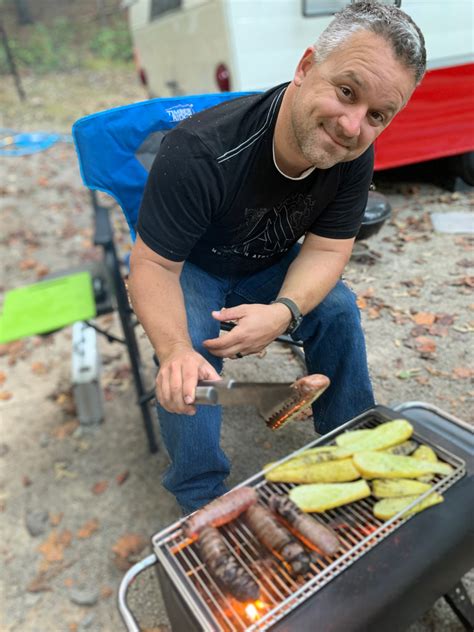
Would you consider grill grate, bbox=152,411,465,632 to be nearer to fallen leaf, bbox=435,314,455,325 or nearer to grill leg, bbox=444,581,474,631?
grill leg, bbox=444,581,474,631

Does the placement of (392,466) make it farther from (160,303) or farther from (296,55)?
(296,55)

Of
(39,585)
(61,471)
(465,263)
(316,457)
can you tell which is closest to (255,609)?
(316,457)

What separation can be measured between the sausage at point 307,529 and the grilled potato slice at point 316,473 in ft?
0.31

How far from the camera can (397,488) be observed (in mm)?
1397

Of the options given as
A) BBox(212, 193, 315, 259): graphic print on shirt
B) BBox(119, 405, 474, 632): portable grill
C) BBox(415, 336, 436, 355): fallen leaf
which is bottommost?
BBox(415, 336, 436, 355): fallen leaf

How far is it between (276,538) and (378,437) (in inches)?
18.3

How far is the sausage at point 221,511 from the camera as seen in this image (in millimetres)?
1315

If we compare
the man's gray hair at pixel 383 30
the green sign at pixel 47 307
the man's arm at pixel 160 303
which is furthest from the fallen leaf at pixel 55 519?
the man's gray hair at pixel 383 30

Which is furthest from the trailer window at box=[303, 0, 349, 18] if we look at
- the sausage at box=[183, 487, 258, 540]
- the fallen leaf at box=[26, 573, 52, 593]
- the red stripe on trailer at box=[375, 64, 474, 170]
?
the fallen leaf at box=[26, 573, 52, 593]

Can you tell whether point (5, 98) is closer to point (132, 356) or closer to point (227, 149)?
point (132, 356)

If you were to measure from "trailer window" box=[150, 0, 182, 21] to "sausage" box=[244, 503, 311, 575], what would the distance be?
487 cm

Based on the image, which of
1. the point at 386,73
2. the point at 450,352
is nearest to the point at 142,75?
the point at 450,352

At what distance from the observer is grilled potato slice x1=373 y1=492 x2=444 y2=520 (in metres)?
1.35

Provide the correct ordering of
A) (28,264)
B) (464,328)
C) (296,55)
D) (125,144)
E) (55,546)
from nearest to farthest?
(125,144)
(55,546)
(464,328)
(296,55)
(28,264)
